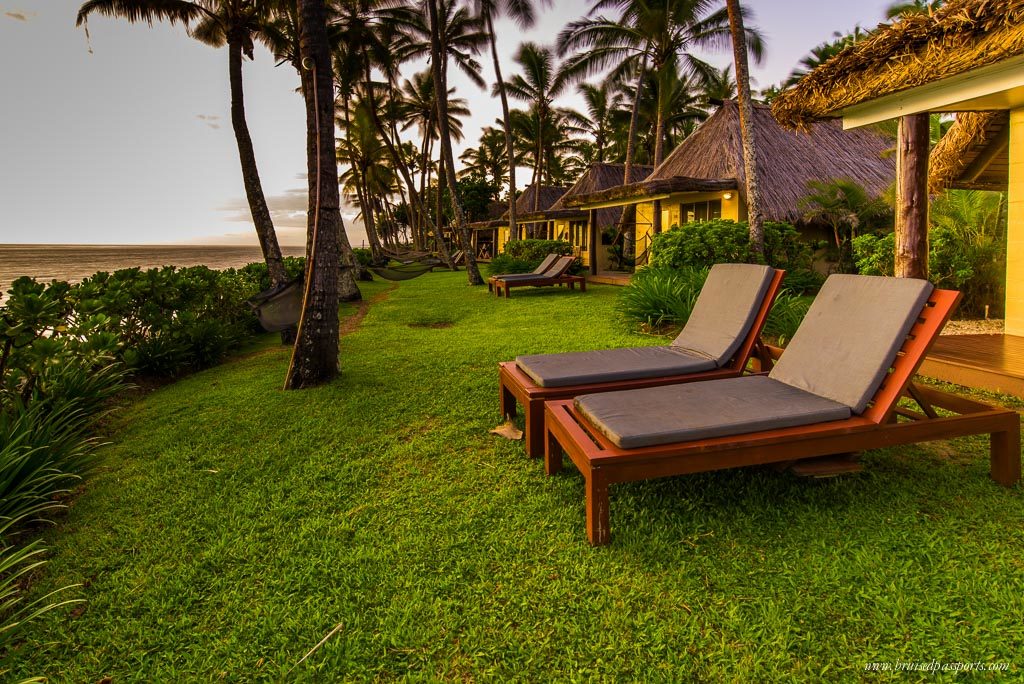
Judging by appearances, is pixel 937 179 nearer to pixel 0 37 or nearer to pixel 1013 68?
pixel 1013 68

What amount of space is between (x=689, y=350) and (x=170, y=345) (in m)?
5.40

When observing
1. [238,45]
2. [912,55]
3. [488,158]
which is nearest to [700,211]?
[912,55]

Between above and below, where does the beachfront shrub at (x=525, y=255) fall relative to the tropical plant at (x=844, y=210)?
below

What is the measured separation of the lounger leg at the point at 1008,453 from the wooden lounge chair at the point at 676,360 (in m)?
1.21

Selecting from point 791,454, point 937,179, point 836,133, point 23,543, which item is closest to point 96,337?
point 23,543

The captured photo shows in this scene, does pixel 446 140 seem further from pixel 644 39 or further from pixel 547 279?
pixel 644 39

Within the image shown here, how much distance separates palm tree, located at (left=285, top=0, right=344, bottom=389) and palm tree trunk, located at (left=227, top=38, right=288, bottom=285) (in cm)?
546

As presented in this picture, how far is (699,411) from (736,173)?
41.0ft

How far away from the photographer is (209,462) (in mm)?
3275

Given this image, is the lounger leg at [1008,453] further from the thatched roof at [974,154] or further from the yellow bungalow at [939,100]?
the thatched roof at [974,154]

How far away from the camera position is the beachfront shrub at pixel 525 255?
657 inches

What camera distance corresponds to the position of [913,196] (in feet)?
15.7

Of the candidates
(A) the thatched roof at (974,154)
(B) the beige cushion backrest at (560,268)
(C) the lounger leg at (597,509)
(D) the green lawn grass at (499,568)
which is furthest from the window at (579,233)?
(C) the lounger leg at (597,509)

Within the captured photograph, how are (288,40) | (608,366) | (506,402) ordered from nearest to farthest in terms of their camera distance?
1. (608,366)
2. (506,402)
3. (288,40)
